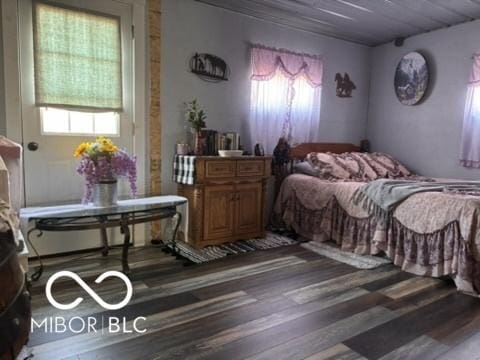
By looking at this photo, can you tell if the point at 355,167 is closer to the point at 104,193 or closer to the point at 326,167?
the point at 326,167

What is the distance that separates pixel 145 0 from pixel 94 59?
751 mm

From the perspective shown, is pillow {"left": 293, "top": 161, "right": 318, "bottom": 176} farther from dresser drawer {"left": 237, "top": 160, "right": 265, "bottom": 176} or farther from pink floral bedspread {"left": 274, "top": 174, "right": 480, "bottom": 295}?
dresser drawer {"left": 237, "top": 160, "right": 265, "bottom": 176}

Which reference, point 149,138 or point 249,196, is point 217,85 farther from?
point 249,196

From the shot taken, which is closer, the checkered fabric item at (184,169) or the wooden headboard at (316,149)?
the checkered fabric item at (184,169)

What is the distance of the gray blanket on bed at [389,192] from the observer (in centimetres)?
299

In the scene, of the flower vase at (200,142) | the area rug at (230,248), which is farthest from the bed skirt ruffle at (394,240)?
the flower vase at (200,142)

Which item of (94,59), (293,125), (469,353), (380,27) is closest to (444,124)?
(380,27)

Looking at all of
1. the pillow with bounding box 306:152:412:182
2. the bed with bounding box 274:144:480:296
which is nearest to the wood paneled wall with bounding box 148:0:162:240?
the bed with bounding box 274:144:480:296

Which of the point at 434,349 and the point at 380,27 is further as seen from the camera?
the point at 380,27

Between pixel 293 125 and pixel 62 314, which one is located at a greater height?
pixel 293 125

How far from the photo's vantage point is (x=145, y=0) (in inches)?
128

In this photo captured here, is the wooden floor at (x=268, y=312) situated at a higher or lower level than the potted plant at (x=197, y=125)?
lower

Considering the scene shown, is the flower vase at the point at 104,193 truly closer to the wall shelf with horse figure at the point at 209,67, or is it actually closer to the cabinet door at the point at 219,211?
the cabinet door at the point at 219,211

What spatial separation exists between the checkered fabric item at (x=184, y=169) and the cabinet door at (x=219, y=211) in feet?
0.62
